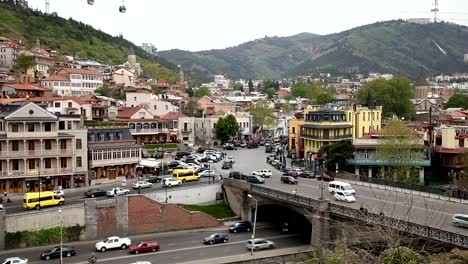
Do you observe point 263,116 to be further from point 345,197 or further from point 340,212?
point 340,212

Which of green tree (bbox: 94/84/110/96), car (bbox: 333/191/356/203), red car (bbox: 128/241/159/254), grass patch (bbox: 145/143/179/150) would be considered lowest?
red car (bbox: 128/241/159/254)

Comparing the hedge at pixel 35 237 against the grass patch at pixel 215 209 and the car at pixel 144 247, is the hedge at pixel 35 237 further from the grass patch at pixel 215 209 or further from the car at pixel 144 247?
the grass patch at pixel 215 209

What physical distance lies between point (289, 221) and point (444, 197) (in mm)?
12441

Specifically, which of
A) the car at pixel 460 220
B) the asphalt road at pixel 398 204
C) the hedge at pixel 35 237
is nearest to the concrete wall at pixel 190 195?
the asphalt road at pixel 398 204

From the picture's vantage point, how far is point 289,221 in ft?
151

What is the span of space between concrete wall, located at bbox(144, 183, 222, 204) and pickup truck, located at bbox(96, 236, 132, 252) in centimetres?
655

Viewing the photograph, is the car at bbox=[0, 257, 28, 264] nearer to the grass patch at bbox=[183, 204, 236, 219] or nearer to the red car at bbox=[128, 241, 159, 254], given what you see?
the red car at bbox=[128, 241, 159, 254]

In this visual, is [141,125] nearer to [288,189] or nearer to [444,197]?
[288,189]

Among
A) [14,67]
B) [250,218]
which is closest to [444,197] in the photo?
[250,218]

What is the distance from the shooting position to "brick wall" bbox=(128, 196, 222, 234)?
1689 inches

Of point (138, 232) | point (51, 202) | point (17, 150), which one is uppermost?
point (17, 150)

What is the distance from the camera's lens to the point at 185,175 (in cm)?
5200

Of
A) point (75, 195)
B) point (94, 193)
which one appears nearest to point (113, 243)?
point (94, 193)

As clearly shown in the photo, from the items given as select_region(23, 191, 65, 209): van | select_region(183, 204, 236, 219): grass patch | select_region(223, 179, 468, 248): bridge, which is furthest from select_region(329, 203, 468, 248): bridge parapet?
select_region(23, 191, 65, 209): van
